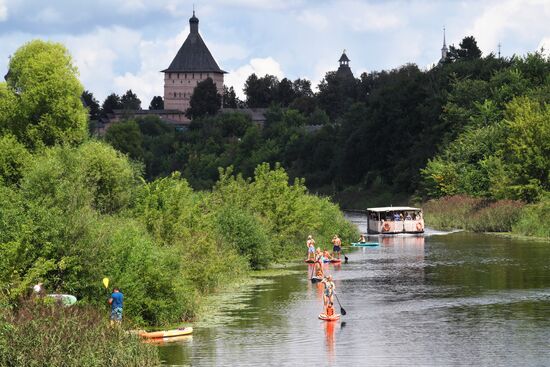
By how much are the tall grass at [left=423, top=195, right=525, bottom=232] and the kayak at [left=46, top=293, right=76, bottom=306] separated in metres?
59.7

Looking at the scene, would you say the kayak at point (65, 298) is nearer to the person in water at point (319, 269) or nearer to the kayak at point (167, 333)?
the kayak at point (167, 333)

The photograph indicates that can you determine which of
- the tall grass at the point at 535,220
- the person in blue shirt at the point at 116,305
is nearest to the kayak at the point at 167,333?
the person in blue shirt at the point at 116,305

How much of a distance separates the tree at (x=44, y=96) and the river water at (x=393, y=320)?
14953 mm

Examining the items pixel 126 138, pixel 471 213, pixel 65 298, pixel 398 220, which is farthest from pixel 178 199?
pixel 126 138

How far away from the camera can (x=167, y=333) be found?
3669 cm

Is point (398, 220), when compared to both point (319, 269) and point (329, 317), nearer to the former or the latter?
point (319, 269)

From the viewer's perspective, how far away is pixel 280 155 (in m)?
182

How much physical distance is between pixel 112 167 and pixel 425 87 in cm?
8253

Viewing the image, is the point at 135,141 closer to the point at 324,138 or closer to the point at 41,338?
the point at 324,138

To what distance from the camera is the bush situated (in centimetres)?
2977

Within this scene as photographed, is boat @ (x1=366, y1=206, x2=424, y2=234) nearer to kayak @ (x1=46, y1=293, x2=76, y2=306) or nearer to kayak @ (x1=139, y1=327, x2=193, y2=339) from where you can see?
kayak @ (x1=139, y1=327, x2=193, y2=339)

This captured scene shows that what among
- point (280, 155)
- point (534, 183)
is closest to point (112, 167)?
point (534, 183)

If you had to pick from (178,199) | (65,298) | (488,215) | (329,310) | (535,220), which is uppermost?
(488,215)

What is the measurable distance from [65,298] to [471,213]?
220 feet
